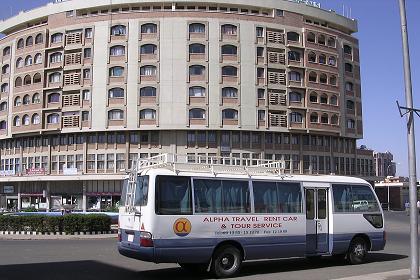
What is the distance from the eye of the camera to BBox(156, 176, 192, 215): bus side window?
11688 mm

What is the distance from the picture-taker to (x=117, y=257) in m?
16.3

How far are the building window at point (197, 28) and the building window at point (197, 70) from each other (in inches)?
192

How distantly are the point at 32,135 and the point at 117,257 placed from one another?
62.4 metres

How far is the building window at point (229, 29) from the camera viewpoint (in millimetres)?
70125

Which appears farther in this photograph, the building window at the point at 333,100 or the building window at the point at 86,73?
the building window at the point at 333,100

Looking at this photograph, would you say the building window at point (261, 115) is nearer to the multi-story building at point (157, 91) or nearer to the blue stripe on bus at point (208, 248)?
the multi-story building at point (157, 91)

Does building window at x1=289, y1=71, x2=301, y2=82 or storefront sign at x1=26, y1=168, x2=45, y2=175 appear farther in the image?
building window at x1=289, y1=71, x2=301, y2=82

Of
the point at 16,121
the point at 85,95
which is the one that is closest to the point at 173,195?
the point at 85,95

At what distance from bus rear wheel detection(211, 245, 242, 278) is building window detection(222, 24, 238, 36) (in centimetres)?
6007

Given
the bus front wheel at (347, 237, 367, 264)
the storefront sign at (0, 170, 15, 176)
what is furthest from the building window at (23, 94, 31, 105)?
the bus front wheel at (347, 237, 367, 264)

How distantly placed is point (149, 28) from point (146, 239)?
61.2m

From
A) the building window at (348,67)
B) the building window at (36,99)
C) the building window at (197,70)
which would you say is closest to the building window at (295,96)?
the building window at (348,67)

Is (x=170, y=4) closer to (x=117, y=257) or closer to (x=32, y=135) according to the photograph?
(x=32, y=135)

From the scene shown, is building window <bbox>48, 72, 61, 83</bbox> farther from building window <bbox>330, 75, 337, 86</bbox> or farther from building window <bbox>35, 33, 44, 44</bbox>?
building window <bbox>330, 75, 337, 86</bbox>
